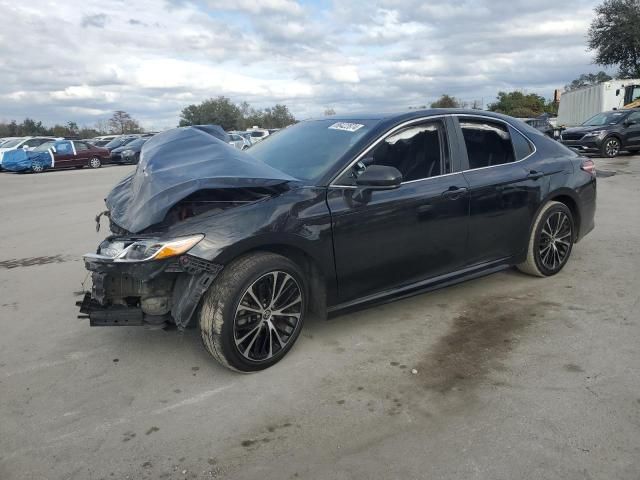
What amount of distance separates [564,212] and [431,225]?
1.84 m

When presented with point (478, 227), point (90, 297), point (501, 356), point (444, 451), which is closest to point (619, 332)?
point (501, 356)

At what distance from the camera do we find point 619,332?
155 inches

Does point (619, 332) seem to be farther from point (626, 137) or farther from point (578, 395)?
point (626, 137)

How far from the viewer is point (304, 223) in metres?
3.53

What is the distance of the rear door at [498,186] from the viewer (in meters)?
4.42

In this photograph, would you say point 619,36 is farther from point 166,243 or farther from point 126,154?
point 166,243

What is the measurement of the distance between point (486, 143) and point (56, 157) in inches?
928

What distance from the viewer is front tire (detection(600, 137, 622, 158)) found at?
1783cm

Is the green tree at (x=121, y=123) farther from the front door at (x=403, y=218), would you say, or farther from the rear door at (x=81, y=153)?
the front door at (x=403, y=218)

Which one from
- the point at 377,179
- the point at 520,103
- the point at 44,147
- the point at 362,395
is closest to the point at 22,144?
the point at 44,147

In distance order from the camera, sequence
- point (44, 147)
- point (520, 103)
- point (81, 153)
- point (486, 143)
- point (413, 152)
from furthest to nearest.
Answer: point (520, 103), point (81, 153), point (44, 147), point (486, 143), point (413, 152)

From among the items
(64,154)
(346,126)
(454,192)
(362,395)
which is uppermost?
(346,126)

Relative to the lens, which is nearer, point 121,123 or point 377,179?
point 377,179

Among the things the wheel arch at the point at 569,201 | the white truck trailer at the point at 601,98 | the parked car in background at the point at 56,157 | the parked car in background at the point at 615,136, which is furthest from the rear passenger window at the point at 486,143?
the white truck trailer at the point at 601,98
